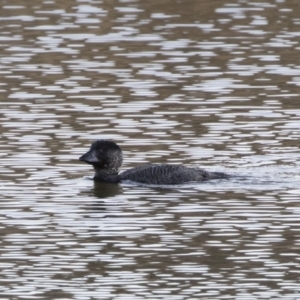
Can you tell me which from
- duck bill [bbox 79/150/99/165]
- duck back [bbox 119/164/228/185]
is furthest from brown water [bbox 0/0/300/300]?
duck bill [bbox 79/150/99/165]

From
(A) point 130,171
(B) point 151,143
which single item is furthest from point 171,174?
(B) point 151,143

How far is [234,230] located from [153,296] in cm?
274

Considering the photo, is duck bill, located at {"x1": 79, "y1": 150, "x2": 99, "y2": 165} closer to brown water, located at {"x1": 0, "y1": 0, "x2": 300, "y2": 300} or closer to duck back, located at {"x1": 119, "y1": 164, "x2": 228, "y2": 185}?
brown water, located at {"x1": 0, "y1": 0, "x2": 300, "y2": 300}

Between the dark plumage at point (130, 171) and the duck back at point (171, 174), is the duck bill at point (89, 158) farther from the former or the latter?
the duck back at point (171, 174)

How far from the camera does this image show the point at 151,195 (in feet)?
56.1

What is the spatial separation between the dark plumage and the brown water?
0.54ft

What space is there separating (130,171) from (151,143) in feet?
6.03

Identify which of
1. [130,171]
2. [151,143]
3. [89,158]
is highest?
[89,158]

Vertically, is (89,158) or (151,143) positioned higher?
(89,158)

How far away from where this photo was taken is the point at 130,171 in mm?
17938

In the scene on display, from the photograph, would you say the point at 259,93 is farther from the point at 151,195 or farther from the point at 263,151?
the point at 151,195

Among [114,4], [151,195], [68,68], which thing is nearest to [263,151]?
[151,195]

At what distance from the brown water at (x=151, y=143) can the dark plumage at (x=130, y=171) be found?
164 millimetres

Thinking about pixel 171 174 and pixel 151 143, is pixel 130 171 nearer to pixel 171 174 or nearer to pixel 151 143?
pixel 171 174
